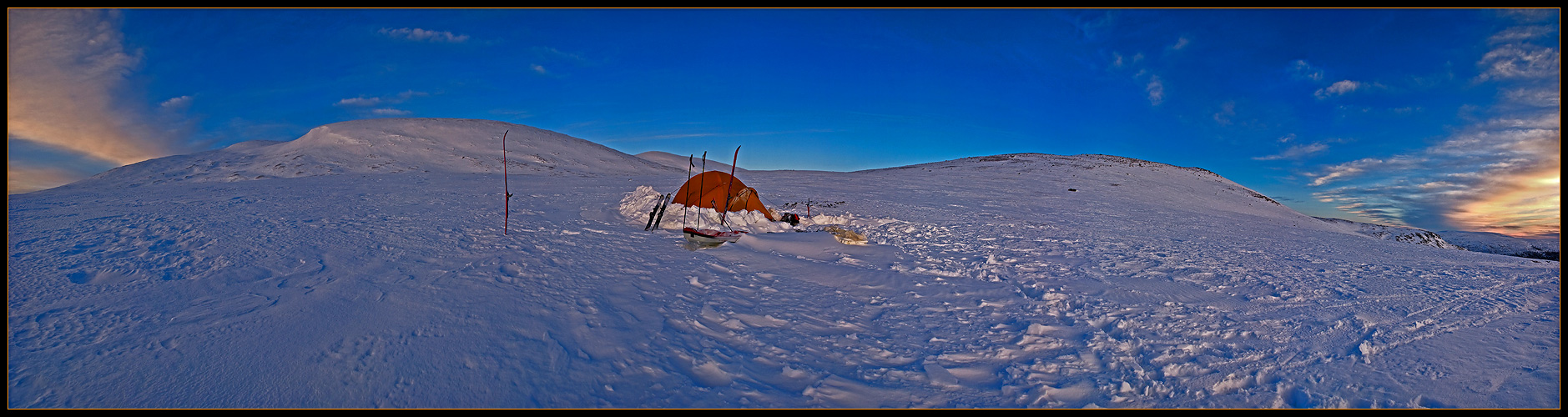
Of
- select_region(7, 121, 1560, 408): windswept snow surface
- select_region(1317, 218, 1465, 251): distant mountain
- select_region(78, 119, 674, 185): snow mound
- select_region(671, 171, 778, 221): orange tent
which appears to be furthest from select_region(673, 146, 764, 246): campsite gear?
select_region(1317, 218, 1465, 251): distant mountain

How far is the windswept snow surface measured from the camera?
12.3ft

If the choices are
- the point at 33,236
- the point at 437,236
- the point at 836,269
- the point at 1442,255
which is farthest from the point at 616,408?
the point at 1442,255

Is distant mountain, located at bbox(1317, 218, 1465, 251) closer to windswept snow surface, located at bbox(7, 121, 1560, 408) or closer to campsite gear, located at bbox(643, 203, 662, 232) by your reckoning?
windswept snow surface, located at bbox(7, 121, 1560, 408)

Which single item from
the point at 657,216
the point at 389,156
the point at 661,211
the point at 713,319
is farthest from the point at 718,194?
the point at 389,156

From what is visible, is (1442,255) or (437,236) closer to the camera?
(437,236)

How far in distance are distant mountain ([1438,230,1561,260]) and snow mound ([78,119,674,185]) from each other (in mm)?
28008

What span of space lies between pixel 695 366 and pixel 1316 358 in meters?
4.74

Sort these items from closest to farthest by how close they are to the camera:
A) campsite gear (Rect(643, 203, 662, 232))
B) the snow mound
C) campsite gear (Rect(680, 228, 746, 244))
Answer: campsite gear (Rect(680, 228, 746, 244)) < campsite gear (Rect(643, 203, 662, 232)) < the snow mound

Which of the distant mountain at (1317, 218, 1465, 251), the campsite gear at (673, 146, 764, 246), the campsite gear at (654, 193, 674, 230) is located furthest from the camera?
the distant mountain at (1317, 218, 1465, 251)

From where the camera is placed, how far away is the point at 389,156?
25141 mm

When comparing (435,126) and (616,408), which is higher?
(435,126)

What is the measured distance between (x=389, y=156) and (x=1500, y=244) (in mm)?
41600

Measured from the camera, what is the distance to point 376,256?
6.99 meters

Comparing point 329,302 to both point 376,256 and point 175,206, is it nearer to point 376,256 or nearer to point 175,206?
point 376,256
